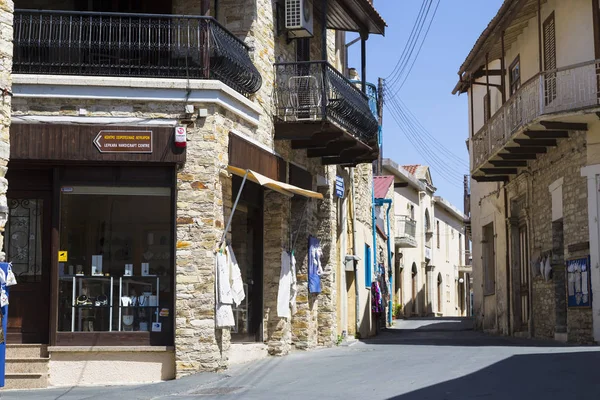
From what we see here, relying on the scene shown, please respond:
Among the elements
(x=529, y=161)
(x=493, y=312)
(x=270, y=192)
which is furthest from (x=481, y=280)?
(x=270, y=192)

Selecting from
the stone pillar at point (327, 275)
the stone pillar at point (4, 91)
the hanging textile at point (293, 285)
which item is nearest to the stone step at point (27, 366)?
the stone pillar at point (4, 91)

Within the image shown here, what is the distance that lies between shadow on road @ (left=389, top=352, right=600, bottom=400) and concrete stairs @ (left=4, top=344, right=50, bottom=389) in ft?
19.1

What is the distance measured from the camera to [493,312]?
93.8 ft

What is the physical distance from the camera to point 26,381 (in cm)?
1409

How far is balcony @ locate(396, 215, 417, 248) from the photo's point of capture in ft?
146

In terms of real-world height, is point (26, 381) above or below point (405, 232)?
below

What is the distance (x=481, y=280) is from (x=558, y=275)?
960 cm

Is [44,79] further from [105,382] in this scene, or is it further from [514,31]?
[514,31]

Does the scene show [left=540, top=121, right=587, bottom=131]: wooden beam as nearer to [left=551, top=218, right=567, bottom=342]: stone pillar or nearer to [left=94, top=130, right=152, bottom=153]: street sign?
[left=551, top=218, right=567, bottom=342]: stone pillar

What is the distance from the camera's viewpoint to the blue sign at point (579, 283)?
19.3 meters

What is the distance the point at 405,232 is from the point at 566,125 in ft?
83.6

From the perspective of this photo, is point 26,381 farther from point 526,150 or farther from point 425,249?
point 425,249

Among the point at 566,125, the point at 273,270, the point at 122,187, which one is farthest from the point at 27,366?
the point at 566,125

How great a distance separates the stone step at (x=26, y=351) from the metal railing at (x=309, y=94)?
5.83 metres
